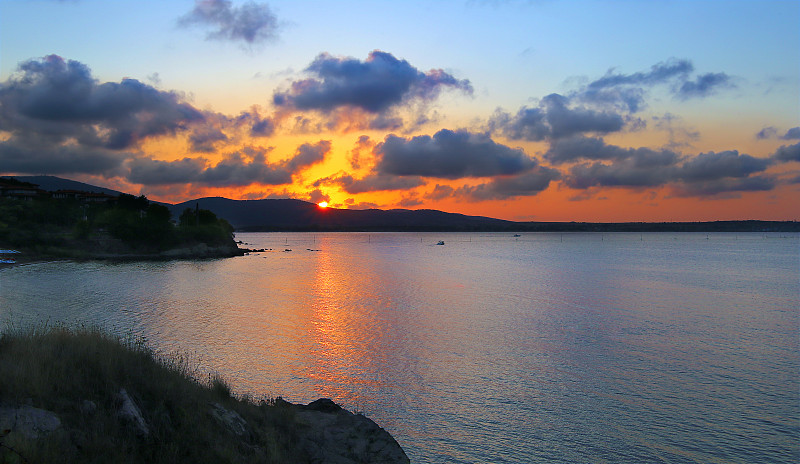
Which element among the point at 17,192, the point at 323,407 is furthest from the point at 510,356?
the point at 17,192

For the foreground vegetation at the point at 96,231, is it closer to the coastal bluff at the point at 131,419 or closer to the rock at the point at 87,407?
the coastal bluff at the point at 131,419

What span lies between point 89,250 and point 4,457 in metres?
109

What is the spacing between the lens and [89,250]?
326 ft

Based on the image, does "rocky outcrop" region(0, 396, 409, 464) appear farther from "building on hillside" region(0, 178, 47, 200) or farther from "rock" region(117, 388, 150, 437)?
"building on hillside" region(0, 178, 47, 200)

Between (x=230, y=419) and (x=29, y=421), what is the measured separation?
12.5ft

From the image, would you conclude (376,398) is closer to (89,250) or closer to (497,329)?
(497,329)

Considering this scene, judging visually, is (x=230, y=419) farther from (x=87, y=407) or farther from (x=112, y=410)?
(x=87, y=407)

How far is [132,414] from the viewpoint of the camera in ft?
30.5

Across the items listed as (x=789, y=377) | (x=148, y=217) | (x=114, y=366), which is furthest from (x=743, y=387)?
(x=148, y=217)

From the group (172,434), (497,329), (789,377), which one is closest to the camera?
(172,434)

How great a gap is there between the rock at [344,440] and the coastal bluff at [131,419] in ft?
0.10

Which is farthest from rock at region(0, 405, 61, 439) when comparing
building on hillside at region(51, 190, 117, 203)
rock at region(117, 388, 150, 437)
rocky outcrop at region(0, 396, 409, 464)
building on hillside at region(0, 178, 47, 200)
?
building on hillside at region(51, 190, 117, 203)

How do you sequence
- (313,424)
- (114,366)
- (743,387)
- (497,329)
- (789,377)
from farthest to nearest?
(497,329) → (789,377) → (743,387) → (313,424) → (114,366)

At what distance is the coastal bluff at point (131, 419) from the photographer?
826 cm
